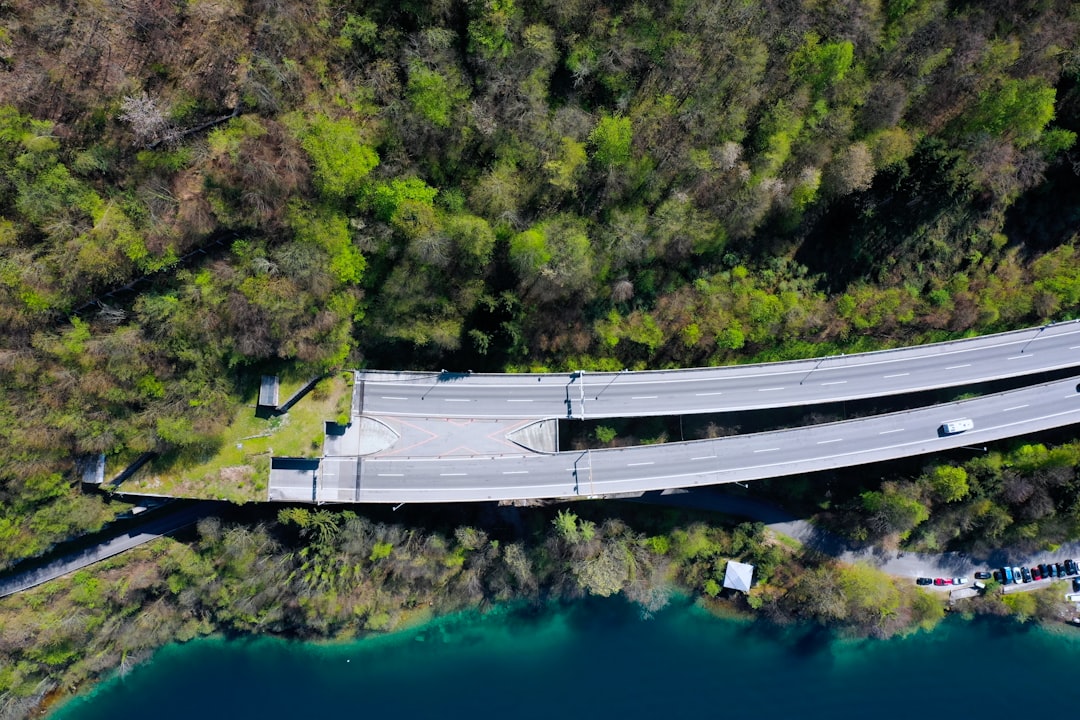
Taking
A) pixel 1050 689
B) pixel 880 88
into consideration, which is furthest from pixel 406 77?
pixel 1050 689

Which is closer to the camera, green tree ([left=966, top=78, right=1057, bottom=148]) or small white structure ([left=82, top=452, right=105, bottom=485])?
green tree ([left=966, top=78, right=1057, bottom=148])

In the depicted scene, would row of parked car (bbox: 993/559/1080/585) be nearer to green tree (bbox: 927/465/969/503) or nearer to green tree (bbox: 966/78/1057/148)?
green tree (bbox: 927/465/969/503)

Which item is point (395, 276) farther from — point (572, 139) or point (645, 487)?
point (645, 487)

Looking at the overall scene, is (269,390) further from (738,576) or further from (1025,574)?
(1025,574)

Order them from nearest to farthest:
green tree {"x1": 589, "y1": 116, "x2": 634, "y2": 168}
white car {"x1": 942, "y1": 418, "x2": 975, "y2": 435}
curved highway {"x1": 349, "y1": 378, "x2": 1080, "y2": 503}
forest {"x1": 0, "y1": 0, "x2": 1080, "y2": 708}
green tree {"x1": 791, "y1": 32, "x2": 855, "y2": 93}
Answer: forest {"x1": 0, "y1": 0, "x2": 1080, "y2": 708} → green tree {"x1": 589, "y1": 116, "x2": 634, "y2": 168} → green tree {"x1": 791, "y1": 32, "x2": 855, "y2": 93} → curved highway {"x1": 349, "y1": 378, "x2": 1080, "y2": 503} → white car {"x1": 942, "y1": 418, "x2": 975, "y2": 435}

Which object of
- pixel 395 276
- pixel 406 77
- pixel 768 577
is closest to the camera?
pixel 406 77

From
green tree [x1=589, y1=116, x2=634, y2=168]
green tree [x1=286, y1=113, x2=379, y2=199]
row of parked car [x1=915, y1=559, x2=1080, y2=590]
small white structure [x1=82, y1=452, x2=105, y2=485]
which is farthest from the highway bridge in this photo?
green tree [x1=589, y1=116, x2=634, y2=168]

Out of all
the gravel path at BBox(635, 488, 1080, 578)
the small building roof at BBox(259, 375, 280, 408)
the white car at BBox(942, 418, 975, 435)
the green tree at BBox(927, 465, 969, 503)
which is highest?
the small building roof at BBox(259, 375, 280, 408)
